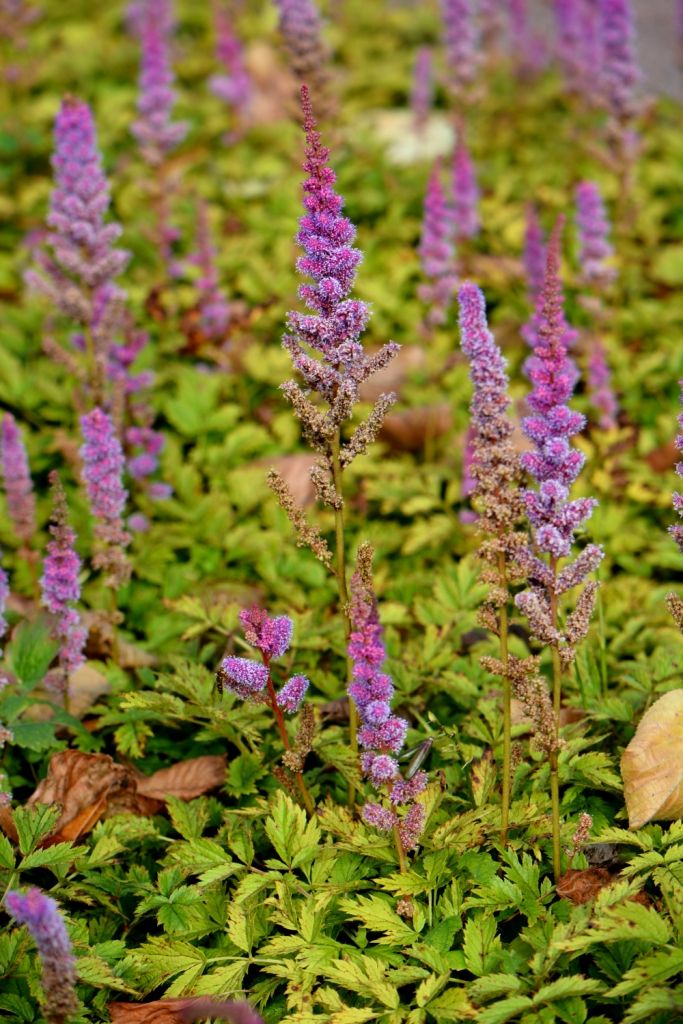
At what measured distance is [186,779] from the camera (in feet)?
14.3

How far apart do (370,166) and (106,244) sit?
11.3 feet

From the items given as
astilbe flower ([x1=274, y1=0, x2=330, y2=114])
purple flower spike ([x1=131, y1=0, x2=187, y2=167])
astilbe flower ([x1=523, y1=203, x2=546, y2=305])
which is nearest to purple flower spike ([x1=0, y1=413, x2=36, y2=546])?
purple flower spike ([x1=131, y1=0, x2=187, y2=167])

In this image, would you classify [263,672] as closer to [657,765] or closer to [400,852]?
[400,852]

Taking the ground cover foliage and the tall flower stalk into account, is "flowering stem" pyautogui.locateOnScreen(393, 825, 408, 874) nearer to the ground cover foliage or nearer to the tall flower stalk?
the ground cover foliage

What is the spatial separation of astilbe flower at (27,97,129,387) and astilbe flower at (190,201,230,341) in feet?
3.54

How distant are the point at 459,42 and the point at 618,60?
1172 millimetres

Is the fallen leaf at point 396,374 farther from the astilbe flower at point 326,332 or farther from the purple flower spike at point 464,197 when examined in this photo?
the astilbe flower at point 326,332

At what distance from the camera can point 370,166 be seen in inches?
337

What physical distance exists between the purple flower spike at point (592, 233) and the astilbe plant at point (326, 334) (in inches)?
131

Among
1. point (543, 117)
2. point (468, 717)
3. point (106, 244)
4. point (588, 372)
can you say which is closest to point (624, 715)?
point (468, 717)

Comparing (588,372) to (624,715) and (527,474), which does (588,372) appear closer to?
(624,715)

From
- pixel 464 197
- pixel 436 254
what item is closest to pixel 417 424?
pixel 436 254

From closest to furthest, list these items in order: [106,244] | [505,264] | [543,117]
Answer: [106,244]
[505,264]
[543,117]

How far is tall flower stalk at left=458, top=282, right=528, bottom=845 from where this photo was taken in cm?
323
